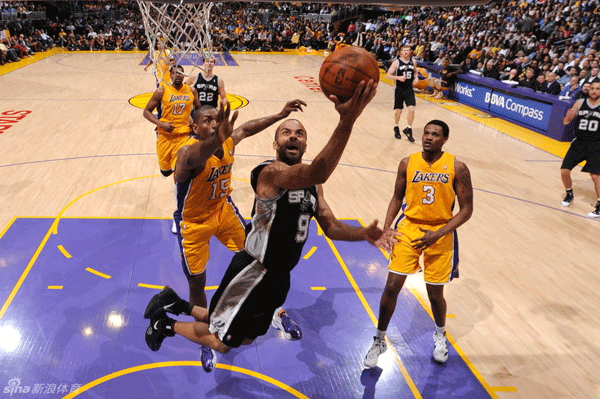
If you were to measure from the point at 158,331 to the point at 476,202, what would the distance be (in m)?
5.37

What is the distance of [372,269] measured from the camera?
529 centimetres

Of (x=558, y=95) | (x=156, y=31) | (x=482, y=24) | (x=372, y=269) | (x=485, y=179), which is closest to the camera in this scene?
(x=372, y=269)

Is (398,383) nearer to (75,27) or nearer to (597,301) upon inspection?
(597,301)

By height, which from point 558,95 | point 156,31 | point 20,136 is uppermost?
point 156,31

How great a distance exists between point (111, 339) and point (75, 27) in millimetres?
29056

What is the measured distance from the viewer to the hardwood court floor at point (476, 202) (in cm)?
415

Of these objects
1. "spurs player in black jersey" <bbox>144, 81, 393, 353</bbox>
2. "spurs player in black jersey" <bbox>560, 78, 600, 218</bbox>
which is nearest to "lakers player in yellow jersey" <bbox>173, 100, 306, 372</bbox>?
"spurs player in black jersey" <bbox>144, 81, 393, 353</bbox>

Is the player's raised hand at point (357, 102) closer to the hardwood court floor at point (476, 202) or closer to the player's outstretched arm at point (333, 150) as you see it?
the player's outstretched arm at point (333, 150)

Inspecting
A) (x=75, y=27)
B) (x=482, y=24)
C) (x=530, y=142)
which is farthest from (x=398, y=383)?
(x=75, y=27)

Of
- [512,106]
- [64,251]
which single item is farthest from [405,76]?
[64,251]

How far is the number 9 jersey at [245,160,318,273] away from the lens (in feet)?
9.62

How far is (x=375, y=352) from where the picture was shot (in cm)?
380

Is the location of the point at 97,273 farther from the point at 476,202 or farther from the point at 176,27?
the point at 476,202
